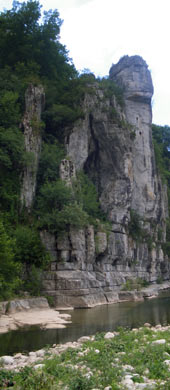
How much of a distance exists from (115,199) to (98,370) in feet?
114

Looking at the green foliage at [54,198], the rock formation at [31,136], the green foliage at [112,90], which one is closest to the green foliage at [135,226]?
the green foliage at [112,90]

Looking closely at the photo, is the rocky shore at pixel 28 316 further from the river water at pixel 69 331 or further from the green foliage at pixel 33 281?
the green foliage at pixel 33 281

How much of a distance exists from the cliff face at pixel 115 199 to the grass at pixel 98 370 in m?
16.8

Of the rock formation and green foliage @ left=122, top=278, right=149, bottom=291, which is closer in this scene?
the rock formation

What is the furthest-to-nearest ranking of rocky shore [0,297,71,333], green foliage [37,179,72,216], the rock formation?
1. the rock formation
2. green foliage [37,179,72,216]
3. rocky shore [0,297,71,333]

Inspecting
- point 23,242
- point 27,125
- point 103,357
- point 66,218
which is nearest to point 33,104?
point 27,125

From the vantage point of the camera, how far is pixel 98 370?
23.8 feet

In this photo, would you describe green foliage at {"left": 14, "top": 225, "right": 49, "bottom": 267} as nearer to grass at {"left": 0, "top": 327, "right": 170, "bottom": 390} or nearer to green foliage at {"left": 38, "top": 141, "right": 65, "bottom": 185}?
green foliage at {"left": 38, "top": 141, "right": 65, "bottom": 185}

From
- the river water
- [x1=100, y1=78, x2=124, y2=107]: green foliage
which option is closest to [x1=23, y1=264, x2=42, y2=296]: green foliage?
the river water

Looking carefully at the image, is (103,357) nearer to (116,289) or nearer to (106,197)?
(116,289)

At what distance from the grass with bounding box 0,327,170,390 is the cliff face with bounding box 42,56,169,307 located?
55.0 feet

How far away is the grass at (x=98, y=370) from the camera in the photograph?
631cm

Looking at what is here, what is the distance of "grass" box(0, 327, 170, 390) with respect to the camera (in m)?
6.31

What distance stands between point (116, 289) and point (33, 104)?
60.8 ft
